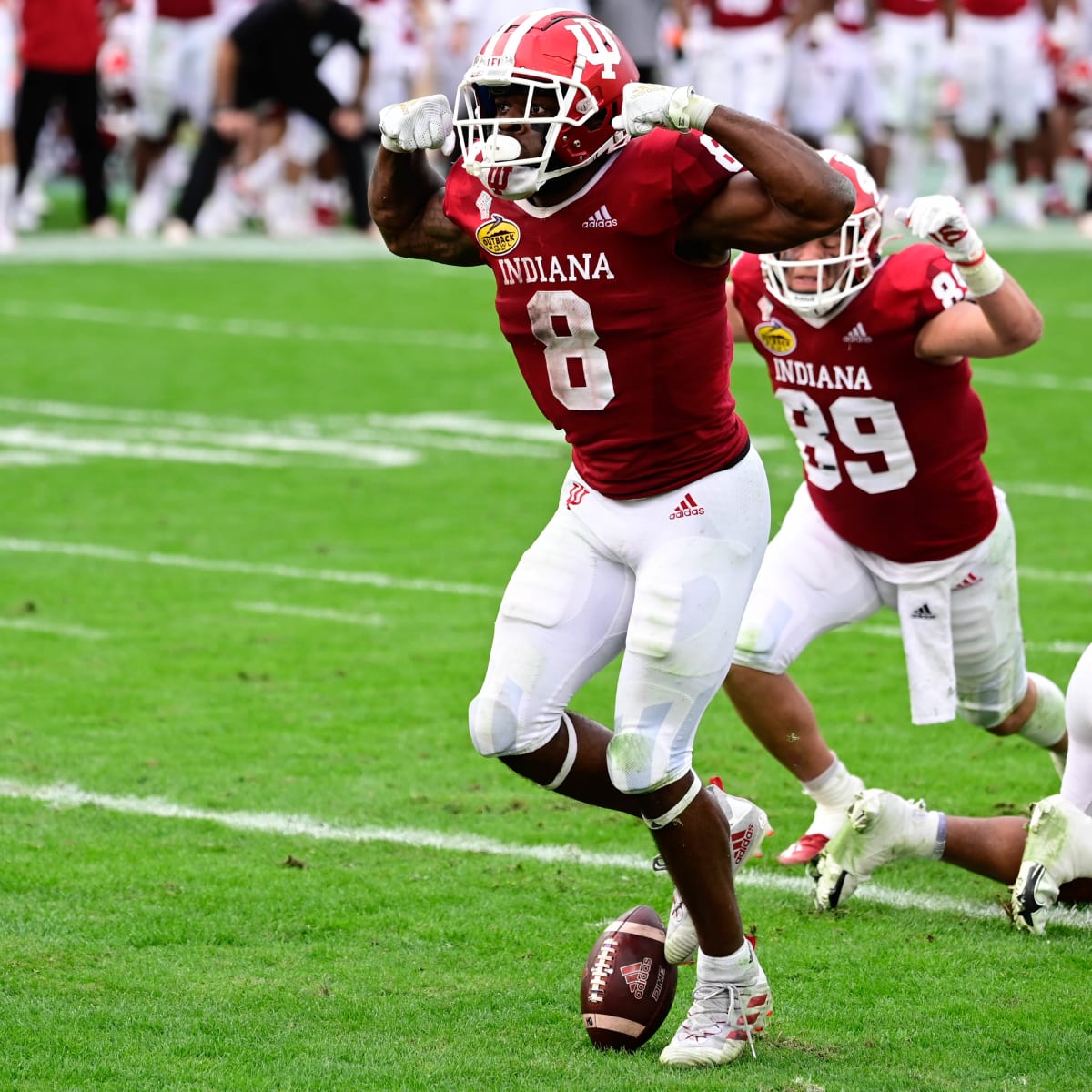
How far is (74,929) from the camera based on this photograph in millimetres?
4559

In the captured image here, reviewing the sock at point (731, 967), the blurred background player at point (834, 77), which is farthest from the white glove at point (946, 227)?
the blurred background player at point (834, 77)

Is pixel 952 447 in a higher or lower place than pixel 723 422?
lower

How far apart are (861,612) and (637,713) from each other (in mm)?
1465

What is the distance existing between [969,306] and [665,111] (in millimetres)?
1383

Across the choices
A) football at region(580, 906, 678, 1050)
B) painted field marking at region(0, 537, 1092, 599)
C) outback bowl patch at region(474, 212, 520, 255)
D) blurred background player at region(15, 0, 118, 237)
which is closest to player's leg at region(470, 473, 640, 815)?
football at region(580, 906, 678, 1050)

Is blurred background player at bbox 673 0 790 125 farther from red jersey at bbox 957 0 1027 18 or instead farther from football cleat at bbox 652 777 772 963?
football cleat at bbox 652 777 772 963

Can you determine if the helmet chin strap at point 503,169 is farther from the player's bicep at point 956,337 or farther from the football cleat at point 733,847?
the player's bicep at point 956,337

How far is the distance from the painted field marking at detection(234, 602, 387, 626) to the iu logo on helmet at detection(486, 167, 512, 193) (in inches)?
137

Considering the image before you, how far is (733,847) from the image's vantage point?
4.40 meters

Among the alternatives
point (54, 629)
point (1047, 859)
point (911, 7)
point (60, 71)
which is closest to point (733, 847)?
point (1047, 859)

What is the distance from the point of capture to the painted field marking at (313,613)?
24.2 feet

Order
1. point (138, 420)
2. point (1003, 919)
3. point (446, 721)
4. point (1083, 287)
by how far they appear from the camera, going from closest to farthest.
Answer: point (1003, 919)
point (446, 721)
point (138, 420)
point (1083, 287)

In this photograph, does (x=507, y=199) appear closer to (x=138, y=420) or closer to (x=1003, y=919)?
(x=1003, y=919)

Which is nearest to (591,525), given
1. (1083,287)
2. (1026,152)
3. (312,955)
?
(312,955)
